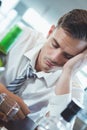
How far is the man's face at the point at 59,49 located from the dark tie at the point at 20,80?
0.06 meters

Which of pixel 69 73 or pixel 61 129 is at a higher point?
pixel 61 129

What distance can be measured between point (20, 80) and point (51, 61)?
0.14 meters

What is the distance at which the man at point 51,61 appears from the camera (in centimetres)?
94

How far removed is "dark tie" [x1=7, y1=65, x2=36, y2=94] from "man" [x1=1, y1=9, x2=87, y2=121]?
2cm

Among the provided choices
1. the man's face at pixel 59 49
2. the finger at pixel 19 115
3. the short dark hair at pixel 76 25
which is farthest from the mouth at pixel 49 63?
the finger at pixel 19 115

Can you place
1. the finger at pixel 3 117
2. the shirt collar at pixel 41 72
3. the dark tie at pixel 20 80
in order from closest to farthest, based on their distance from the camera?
the finger at pixel 3 117 < the dark tie at pixel 20 80 < the shirt collar at pixel 41 72

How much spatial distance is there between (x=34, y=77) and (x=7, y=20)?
1676 millimetres

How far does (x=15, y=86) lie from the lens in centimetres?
91

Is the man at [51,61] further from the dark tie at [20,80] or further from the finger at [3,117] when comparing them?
the finger at [3,117]

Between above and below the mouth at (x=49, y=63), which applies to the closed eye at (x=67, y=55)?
below

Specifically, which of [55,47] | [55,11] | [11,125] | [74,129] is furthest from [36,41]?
[55,11]

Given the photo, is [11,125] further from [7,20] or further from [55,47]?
[7,20]

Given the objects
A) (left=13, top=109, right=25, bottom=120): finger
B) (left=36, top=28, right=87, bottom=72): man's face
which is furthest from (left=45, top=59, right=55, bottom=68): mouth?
(left=13, top=109, right=25, bottom=120): finger

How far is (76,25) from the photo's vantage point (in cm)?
94
